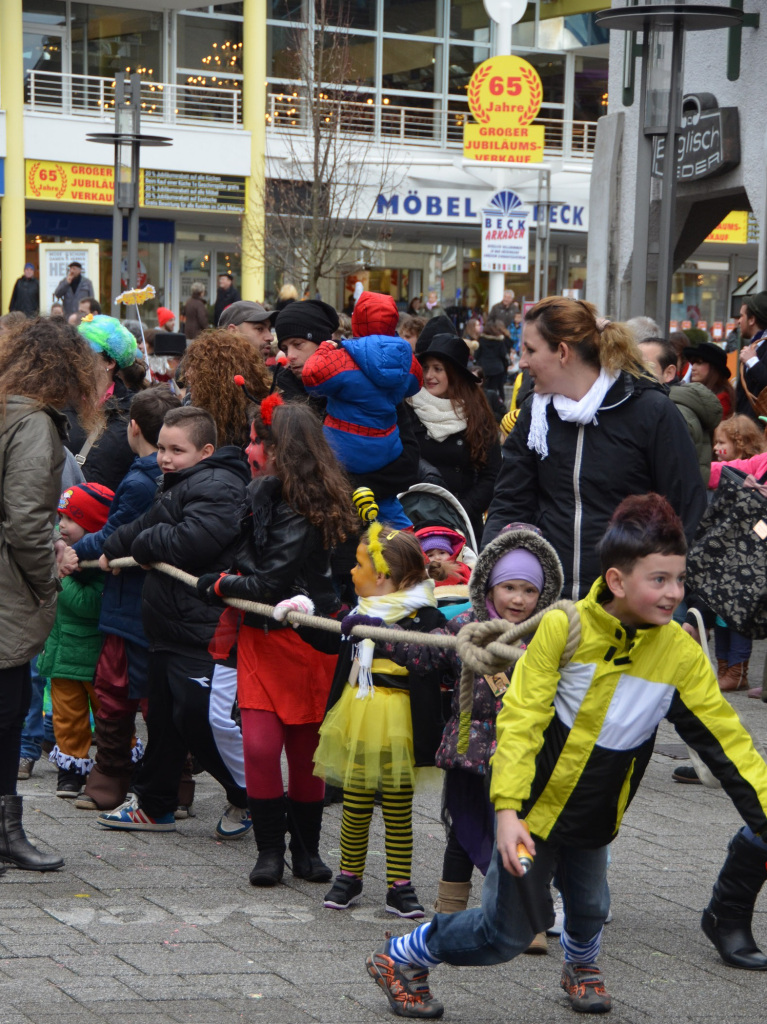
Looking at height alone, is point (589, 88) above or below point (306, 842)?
above

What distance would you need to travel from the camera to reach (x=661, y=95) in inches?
376

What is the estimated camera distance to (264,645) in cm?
507

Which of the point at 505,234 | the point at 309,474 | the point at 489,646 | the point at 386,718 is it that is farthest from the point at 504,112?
the point at 489,646

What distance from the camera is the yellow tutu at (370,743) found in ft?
15.2

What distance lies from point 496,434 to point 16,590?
3572mm

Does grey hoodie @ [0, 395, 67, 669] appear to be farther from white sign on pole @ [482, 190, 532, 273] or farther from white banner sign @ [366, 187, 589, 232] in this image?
white banner sign @ [366, 187, 589, 232]

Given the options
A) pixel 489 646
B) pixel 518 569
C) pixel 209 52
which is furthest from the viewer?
pixel 209 52

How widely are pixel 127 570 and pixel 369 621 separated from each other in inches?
70.8

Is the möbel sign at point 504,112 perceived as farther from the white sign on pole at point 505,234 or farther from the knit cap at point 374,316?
the knit cap at point 374,316

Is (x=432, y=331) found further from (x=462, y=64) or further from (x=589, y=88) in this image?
(x=589, y=88)

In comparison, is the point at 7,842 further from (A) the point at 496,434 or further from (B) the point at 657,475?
(A) the point at 496,434

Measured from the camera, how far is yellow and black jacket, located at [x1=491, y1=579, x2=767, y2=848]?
11.8 ft

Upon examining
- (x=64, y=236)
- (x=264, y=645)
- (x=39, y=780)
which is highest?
(x=64, y=236)

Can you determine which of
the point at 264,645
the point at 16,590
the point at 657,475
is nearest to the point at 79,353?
the point at 16,590
